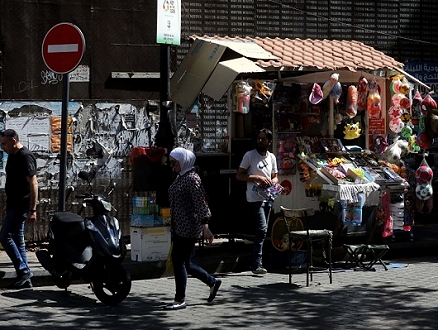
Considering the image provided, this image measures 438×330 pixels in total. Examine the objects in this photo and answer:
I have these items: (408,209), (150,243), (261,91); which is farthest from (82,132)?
(408,209)

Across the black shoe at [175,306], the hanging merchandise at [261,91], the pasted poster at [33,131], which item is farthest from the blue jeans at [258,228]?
the pasted poster at [33,131]

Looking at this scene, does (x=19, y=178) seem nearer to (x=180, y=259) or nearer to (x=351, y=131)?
(x=180, y=259)

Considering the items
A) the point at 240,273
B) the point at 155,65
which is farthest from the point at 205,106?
the point at 240,273

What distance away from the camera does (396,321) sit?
29.4ft

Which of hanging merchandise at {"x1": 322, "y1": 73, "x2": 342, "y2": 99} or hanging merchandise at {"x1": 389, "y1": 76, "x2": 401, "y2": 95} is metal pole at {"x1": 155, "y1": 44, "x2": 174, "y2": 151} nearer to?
hanging merchandise at {"x1": 322, "y1": 73, "x2": 342, "y2": 99}

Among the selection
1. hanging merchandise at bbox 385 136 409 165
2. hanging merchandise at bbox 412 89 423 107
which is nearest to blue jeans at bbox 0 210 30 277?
hanging merchandise at bbox 385 136 409 165

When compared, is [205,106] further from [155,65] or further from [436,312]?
[436,312]

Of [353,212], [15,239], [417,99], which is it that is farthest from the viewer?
[417,99]

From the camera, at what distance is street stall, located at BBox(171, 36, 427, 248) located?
12.5 metres

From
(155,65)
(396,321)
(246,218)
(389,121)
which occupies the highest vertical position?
(155,65)

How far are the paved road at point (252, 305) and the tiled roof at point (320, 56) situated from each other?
2.75 metres

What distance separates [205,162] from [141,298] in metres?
3.27

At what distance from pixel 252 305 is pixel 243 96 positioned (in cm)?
338

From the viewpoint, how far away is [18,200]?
10.5 m
